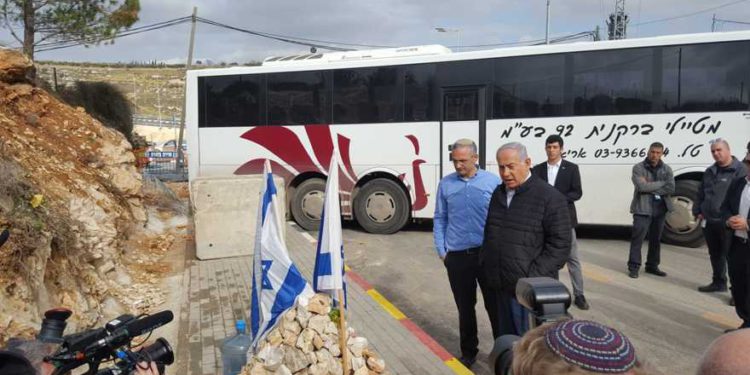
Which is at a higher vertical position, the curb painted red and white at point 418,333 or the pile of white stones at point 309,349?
the pile of white stones at point 309,349

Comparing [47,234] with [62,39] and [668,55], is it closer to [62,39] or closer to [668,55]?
[668,55]

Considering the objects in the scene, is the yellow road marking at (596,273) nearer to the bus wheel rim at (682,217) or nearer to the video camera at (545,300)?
the bus wheel rim at (682,217)

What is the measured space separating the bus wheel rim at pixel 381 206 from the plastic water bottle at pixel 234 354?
5.94 m

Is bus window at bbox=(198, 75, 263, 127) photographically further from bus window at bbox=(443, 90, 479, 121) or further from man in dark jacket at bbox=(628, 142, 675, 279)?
man in dark jacket at bbox=(628, 142, 675, 279)

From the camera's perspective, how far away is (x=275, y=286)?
12.6 ft

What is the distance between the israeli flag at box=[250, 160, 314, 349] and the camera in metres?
3.82

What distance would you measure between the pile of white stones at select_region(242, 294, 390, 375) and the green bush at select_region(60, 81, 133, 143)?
15219 millimetres

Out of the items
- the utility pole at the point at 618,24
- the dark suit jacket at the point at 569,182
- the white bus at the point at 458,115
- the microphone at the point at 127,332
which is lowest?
the microphone at the point at 127,332

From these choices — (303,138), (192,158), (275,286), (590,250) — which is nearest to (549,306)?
(275,286)

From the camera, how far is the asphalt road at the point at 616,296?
16.1 ft

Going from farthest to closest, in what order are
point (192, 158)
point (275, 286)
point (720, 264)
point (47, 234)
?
Result: point (192, 158) → point (720, 264) → point (47, 234) → point (275, 286)

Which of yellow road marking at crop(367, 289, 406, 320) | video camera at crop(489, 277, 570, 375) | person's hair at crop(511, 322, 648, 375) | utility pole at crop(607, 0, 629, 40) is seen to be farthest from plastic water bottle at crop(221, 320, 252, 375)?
utility pole at crop(607, 0, 629, 40)

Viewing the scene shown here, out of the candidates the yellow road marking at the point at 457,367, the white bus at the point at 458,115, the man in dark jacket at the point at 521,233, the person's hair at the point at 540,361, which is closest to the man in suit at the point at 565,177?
the yellow road marking at the point at 457,367

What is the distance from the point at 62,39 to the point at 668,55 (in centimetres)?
1576
